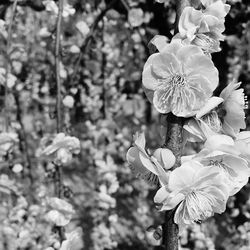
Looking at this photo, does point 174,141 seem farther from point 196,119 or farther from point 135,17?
point 135,17

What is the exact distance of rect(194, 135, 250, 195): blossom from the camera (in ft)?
3.08

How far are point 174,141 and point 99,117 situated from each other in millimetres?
1617

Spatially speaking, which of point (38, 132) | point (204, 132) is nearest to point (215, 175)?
point (204, 132)

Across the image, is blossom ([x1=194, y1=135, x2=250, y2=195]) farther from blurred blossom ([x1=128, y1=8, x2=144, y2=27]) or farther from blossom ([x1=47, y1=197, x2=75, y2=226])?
blurred blossom ([x1=128, y1=8, x2=144, y2=27])

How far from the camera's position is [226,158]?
38.3 inches

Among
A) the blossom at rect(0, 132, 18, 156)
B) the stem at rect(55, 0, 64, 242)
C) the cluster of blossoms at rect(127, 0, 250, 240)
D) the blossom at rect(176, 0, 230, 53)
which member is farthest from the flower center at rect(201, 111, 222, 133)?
the blossom at rect(0, 132, 18, 156)

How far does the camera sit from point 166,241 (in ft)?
3.29

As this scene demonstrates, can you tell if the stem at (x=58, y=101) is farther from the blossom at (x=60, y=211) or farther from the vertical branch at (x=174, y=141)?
the vertical branch at (x=174, y=141)

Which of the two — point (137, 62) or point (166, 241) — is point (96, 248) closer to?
point (137, 62)

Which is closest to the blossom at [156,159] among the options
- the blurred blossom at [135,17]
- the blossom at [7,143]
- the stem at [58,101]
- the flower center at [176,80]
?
the flower center at [176,80]

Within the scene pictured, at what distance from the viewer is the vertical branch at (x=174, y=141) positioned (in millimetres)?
959

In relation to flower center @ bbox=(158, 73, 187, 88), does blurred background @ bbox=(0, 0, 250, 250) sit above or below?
below

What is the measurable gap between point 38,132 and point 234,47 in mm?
1201

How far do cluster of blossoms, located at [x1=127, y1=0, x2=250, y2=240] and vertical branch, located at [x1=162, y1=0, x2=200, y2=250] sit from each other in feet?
0.05
